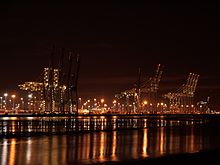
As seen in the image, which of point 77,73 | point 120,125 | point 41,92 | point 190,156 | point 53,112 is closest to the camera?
point 190,156

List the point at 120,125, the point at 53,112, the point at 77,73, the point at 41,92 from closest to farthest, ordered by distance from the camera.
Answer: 1. the point at 120,125
2. the point at 77,73
3. the point at 53,112
4. the point at 41,92

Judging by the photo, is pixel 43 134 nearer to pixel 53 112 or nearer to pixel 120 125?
pixel 120 125

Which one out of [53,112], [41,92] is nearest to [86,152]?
[53,112]

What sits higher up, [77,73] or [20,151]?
[77,73]

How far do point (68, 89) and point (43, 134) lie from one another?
82518 mm

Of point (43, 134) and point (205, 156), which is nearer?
point (205, 156)

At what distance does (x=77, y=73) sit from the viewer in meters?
117

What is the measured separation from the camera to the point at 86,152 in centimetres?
2308

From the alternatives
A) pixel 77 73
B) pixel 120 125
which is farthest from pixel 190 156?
pixel 77 73

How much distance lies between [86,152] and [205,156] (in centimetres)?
717

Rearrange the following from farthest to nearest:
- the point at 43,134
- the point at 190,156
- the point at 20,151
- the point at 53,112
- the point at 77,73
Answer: the point at 53,112
the point at 77,73
the point at 43,134
the point at 20,151
the point at 190,156

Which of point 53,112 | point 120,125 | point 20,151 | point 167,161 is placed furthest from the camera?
point 53,112

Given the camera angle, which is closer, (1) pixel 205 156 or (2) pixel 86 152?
(1) pixel 205 156

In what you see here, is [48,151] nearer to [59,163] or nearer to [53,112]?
[59,163]
